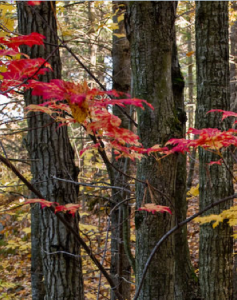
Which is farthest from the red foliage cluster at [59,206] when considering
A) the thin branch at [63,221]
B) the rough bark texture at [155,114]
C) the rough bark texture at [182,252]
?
the rough bark texture at [182,252]

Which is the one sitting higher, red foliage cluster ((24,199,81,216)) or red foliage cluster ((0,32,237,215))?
red foliage cluster ((0,32,237,215))

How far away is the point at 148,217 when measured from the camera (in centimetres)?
208

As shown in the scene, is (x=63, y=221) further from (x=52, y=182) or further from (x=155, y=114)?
(x=52, y=182)

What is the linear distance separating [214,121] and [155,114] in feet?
5.24

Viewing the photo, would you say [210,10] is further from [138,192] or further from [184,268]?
[184,268]

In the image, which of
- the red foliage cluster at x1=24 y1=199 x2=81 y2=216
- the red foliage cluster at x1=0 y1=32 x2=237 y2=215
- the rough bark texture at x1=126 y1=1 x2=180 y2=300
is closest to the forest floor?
the red foliage cluster at x1=24 y1=199 x2=81 y2=216

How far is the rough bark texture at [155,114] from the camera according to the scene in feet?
6.79

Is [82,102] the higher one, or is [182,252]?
[82,102]

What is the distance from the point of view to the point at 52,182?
2951mm

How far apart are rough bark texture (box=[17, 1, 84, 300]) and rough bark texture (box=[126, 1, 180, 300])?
3.46 ft

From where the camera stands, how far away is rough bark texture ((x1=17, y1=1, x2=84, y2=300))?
2.92 meters

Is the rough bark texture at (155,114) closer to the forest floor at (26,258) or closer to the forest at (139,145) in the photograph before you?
the forest at (139,145)

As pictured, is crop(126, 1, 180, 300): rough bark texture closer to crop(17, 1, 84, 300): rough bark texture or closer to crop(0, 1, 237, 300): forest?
crop(0, 1, 237, 300): forest

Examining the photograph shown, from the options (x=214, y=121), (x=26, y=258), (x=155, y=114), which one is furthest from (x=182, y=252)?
(x=26, y=258)
